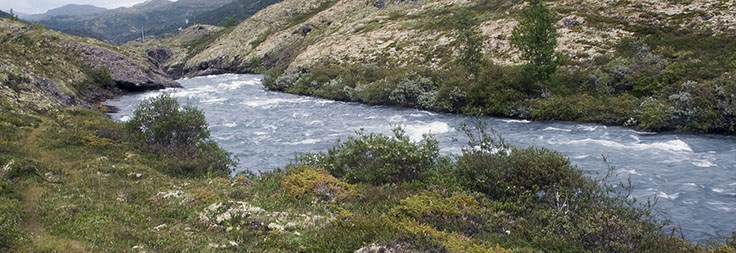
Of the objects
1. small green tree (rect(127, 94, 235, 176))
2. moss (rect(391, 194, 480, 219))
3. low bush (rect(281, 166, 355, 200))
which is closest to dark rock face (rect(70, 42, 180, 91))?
small green tree (rect(127, 94, 235, 176))

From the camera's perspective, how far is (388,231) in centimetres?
872

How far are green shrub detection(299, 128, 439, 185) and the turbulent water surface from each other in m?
3.56

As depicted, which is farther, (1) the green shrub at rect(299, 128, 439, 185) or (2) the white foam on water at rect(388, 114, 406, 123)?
(2) the white foam on water at rect(388, 114, 406, 123)

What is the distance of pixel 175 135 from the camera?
19469 mm

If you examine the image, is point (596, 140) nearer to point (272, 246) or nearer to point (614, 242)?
point (614, 242)

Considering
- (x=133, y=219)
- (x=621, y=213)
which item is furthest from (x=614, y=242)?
(x=133, y=219)

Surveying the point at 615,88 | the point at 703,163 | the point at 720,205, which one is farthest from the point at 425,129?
the point at 720,205

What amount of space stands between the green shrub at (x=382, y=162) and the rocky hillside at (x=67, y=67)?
23414mm

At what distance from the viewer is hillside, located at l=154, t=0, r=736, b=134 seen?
78.8 feet

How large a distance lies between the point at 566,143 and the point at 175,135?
63.3 feet

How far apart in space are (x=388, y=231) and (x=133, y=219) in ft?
21.5

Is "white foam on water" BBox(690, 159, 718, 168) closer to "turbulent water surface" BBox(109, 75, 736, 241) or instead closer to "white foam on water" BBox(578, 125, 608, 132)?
"turbulent water surface" BBox(109, 75, 736, 241)

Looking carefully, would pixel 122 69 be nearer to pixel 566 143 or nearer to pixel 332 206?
pixel 332 206

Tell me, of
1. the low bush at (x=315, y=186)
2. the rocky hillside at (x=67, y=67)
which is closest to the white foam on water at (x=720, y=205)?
the low bush at (x=315, y=186)
